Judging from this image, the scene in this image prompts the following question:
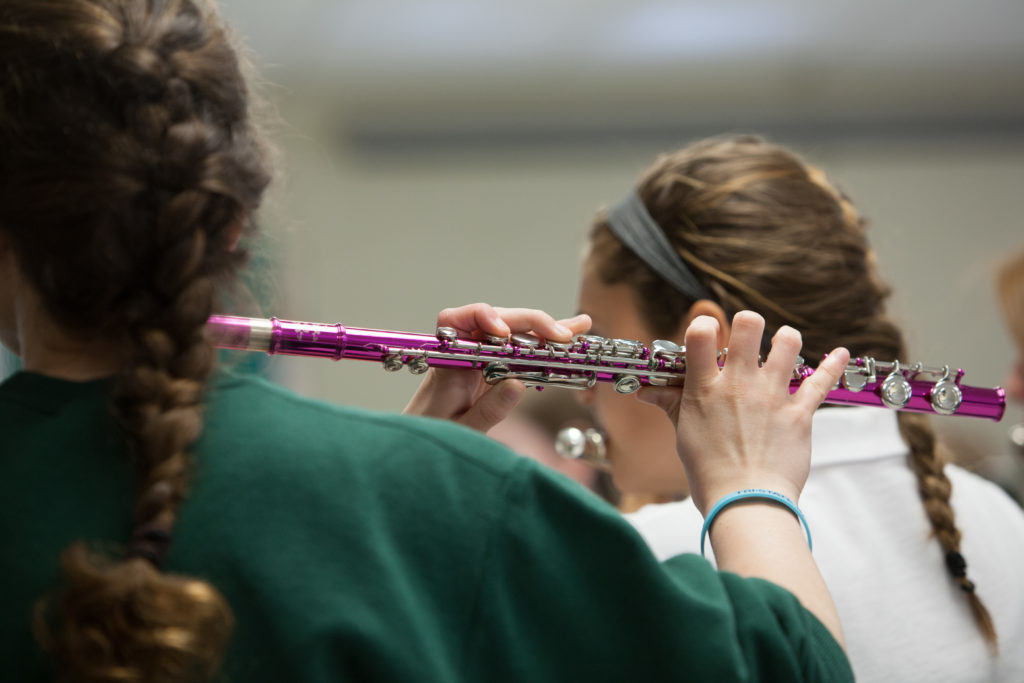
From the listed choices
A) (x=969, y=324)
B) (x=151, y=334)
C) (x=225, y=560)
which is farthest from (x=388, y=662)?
(x=969, y=324)

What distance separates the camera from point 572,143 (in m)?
3.61

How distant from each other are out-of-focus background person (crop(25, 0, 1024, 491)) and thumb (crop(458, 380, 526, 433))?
2.13 metres

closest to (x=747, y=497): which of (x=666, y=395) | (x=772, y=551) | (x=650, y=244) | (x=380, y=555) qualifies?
(x=772, y=551)

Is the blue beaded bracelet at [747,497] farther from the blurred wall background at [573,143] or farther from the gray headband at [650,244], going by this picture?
the blurred wall background at [573,143]

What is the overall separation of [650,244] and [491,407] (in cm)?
37

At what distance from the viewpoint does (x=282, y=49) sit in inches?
123

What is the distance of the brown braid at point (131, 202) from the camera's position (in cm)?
55

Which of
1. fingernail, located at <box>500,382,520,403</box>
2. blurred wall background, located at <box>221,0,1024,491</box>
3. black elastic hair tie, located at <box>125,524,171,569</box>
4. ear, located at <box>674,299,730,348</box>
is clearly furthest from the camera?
blurred wall background, located at <box>221,0,1024,491</box>

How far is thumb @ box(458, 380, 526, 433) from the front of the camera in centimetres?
95

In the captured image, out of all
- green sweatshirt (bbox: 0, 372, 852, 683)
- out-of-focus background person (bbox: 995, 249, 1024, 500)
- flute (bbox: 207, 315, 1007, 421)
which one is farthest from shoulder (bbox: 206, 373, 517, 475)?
out-of-focus background person (bbox: 995, 249, 1024, 500)

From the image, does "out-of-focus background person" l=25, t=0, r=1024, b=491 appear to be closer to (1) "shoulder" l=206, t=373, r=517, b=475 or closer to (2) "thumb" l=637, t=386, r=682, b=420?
(2) "thumb" l=637, t=386, r=682, b=420

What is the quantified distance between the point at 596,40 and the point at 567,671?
271cm

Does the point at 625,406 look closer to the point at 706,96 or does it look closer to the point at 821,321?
the point at 821,321

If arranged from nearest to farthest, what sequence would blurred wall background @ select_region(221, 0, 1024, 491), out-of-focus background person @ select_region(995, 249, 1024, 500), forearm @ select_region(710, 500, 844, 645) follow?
forearm @ select_region(710, 500, 844, 645) → out-of-focus background person @ select_region(995, 249, 1024, 500) → blurred wall background @ select_region(221, 0, 1024, 491)
